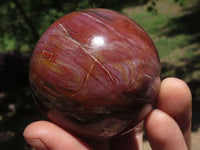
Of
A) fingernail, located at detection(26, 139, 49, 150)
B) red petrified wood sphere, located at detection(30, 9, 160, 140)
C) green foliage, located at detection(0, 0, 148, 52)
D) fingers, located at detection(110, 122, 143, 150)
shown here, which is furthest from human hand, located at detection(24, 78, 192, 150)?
green foliage, located at detection(0, 0, 148, 52)

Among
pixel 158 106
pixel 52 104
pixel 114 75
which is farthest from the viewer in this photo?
pixel 158 106

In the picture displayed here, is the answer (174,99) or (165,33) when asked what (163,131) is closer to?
(174,99)

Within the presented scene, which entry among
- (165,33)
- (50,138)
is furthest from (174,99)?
(165,33)

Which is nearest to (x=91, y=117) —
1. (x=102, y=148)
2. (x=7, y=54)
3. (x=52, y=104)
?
(x=52, y=104)

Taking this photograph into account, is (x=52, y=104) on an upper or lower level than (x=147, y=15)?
upper

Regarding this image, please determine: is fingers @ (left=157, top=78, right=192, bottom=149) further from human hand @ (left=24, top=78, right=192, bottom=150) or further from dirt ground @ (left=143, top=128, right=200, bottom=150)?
dirt ground @ (left=143, top=128, right=200, bottom=150)

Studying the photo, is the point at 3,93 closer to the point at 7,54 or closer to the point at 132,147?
the point at 7,54

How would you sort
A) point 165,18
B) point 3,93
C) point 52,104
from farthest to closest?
point 165,18 < point 3,93 < point 52,104

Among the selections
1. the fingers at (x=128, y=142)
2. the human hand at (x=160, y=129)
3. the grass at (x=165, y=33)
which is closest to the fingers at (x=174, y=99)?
the human hand at (x=160, y=129)
